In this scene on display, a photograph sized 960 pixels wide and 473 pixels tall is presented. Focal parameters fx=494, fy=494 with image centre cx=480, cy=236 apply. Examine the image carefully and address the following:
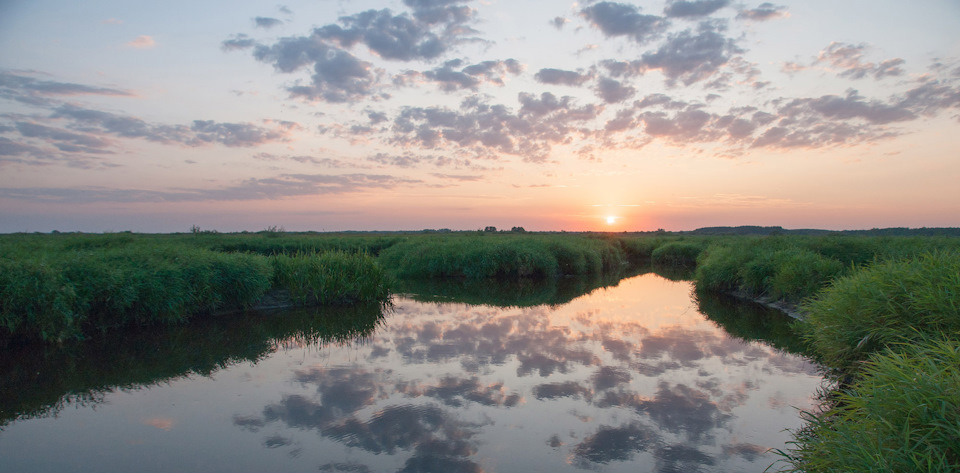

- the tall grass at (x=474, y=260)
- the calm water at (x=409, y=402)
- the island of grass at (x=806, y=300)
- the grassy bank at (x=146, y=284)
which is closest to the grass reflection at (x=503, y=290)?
the island of grass at (x=806, y=300)

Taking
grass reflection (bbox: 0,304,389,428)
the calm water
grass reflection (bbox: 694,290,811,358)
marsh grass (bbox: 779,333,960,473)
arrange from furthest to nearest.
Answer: grass reflection (bbox: 694,290,811,358) < grass reflection (bbox: 0,304,389,428) < the calm water < marsh grass (bbox: 779,333,960,473)

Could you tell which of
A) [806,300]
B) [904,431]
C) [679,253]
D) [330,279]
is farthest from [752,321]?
[679,253]

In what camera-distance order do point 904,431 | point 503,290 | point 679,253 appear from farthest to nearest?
point 679,253 < point 503,290 < point 904,431

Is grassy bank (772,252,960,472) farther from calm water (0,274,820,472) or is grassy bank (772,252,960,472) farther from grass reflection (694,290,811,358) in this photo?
grass reflection (694,290,811,358)

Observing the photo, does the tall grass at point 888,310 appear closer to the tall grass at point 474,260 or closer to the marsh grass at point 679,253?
the tall grass at point 474,260

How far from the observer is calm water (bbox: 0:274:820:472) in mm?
4961

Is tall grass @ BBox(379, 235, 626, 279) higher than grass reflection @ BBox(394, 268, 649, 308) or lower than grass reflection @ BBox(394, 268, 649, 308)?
higher

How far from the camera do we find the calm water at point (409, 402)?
16.3 feet

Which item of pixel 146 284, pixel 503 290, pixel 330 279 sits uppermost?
pixel 146 284

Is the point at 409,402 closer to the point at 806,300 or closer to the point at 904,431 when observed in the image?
the point at 904,431

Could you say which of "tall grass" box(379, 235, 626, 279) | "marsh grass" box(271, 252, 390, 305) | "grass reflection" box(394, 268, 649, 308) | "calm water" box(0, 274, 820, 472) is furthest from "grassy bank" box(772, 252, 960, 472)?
"tall grass" box(379, 235, 626, 279)

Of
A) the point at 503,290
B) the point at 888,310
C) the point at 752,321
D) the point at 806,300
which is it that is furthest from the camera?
the point at 503,290

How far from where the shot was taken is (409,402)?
6410 millimetres

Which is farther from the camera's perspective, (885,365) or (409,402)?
(409,402)
